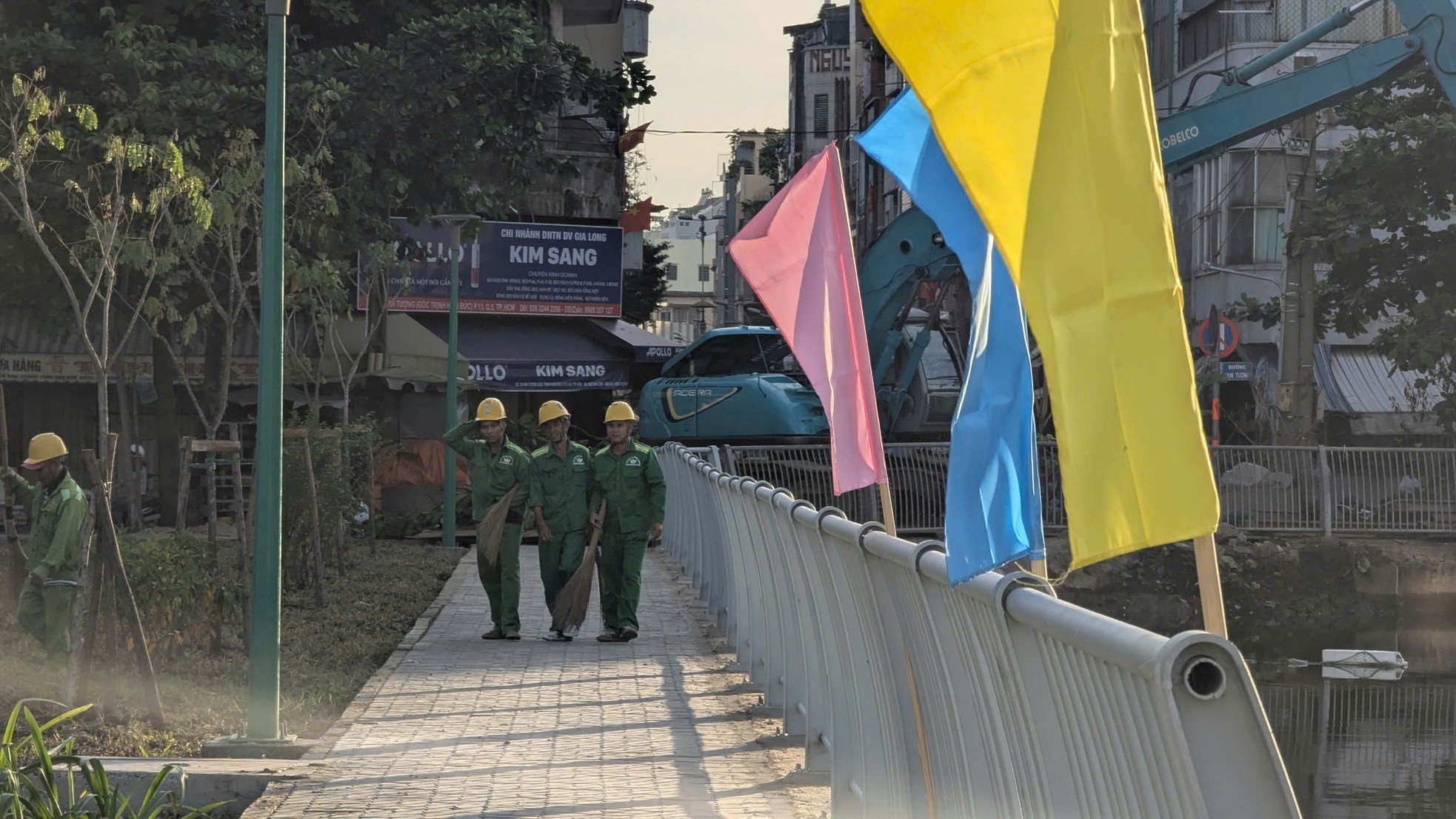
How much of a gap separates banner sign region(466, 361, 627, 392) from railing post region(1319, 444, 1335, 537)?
18156 mm

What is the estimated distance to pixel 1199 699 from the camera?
2.67m

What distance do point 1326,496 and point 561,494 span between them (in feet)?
46.6

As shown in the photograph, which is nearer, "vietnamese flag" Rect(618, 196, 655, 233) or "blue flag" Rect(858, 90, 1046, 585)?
"blue flag" Rect(858, 90, 1046, 585)

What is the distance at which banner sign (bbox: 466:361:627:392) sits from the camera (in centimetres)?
3803

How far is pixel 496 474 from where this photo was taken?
46.7 feet

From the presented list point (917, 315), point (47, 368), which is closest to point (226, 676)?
point (917, 315)

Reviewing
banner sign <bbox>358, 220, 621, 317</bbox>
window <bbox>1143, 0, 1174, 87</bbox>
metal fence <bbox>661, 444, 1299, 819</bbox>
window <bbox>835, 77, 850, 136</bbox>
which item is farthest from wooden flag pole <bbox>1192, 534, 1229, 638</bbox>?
window <bbox>835, 77, 850, 136</bbox>

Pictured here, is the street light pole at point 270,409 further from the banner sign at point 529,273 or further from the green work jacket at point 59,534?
the banner sign at point 529,273

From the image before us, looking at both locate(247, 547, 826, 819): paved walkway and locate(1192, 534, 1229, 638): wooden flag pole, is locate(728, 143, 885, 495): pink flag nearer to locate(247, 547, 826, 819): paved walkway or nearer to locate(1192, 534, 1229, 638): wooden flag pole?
locate(247, 547, 826, 819): paved walkway

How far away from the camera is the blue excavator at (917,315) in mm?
20953

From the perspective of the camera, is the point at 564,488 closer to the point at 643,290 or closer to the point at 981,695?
the point at 981,695

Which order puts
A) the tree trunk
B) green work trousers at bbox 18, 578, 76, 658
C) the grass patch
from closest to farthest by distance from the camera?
the grass patch → green work trousers at bbox 18, 578, 76, 658 → the tree trunk

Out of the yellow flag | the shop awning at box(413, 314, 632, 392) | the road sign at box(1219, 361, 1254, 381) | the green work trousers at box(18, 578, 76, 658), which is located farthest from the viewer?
the shop awning at box(413, 314, 632, 392)

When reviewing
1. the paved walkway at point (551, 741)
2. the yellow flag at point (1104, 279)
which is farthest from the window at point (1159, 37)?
the yellow flag at point (1104, 279)
